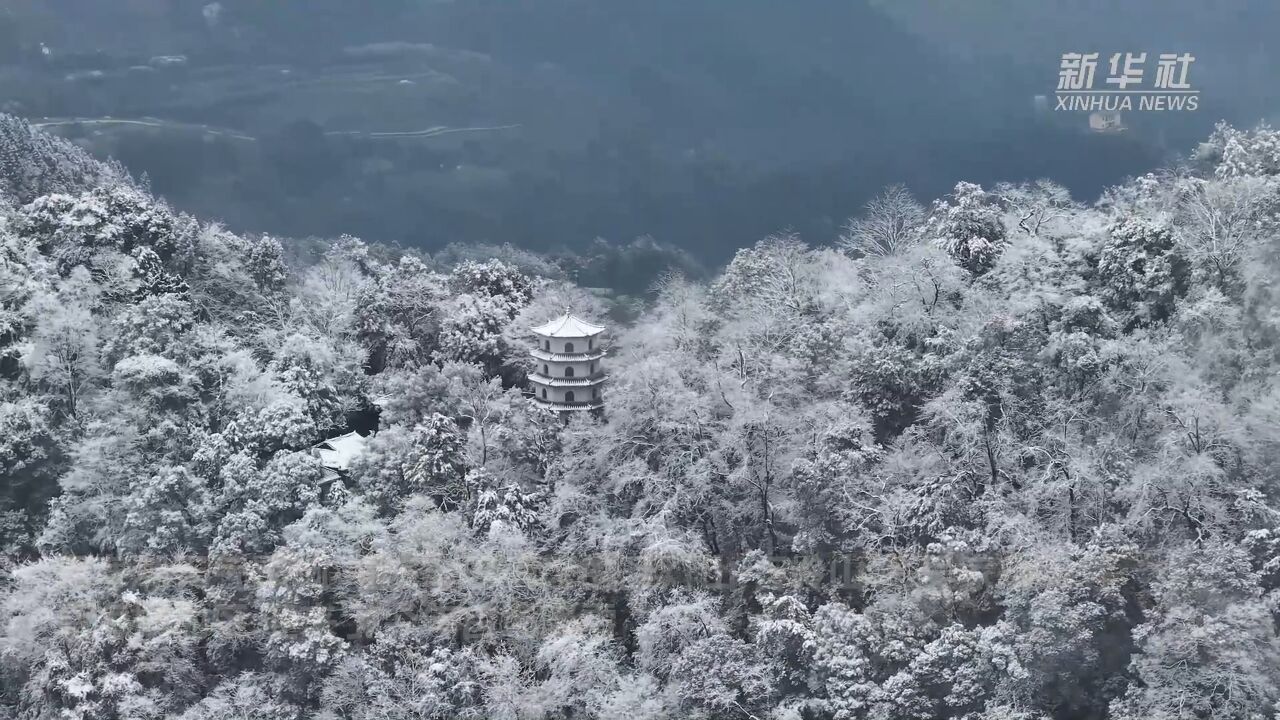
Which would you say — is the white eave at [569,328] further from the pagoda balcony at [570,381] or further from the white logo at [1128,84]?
the white logo at [1128,84]

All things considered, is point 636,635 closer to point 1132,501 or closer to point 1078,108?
point 1132,501

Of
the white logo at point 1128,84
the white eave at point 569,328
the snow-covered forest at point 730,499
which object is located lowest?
the snow-covered forest at point 730,499

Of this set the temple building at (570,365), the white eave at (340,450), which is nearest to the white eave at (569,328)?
the temple building at (570,365)

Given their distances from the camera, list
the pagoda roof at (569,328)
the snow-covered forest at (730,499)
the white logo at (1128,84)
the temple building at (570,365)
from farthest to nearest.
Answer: the white logo at (1128,84), the temple building at (570,365), the pagoda roof at (569,328), the snow-covered forest at (730,499)

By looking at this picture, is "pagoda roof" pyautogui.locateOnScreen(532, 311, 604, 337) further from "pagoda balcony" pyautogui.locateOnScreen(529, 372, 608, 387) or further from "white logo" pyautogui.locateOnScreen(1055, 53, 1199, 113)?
"white logo" pyautogui.locateOnScreen(1055, 53, 1199, 113)

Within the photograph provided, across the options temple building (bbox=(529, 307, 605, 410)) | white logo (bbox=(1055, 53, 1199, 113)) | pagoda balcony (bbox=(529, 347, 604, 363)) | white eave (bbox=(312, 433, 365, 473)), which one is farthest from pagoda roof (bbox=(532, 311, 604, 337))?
white logo (bbox=(1055, 53, 1199, 113))

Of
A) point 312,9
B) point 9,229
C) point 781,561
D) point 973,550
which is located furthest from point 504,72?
point 973,550

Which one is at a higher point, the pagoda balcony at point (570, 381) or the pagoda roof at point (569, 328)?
the pagoda roof at point (569, 328)
